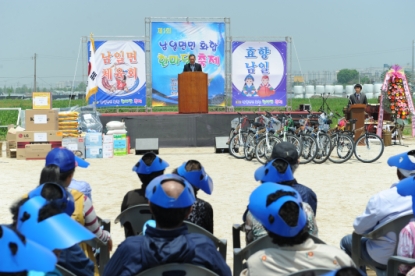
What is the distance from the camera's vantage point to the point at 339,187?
10578mm

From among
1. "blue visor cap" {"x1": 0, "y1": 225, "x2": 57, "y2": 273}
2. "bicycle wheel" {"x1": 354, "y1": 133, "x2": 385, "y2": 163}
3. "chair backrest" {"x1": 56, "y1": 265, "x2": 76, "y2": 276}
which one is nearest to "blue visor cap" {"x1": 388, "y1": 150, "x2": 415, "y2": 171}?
"chair backrest" {"x1": 56, "y1": 265, "x2": 76, "y2": 276}

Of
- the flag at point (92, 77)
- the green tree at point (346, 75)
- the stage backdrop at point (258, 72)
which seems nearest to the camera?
the flag at point (92, 77)

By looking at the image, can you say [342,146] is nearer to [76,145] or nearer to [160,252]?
[76,145]

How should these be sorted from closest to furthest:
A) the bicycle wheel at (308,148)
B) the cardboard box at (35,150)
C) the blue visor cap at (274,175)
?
the blue visor cap at (274,175)
the bicycle wheel at (308,148)
the cardboard box at (35,150)

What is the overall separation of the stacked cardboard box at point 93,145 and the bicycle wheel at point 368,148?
18.4 feet

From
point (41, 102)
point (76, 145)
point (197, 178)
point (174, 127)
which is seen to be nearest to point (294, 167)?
point (197, 178)

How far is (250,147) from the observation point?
1470 cm

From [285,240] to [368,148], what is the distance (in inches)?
456

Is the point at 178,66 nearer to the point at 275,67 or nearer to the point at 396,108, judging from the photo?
the point at 275,67

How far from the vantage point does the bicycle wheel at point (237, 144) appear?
49.8 ft

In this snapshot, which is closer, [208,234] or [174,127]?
[208,234]

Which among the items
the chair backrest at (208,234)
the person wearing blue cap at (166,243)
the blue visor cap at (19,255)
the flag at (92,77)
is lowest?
the chair backrest at (208,234)

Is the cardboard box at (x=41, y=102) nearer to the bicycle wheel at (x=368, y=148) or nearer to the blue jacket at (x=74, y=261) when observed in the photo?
the bicycle wheel at (x=368, y=148)

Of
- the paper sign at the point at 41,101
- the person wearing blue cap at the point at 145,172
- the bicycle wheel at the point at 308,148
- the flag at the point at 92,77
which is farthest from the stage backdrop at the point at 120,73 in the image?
the person wearing blue cap at the point at 145,172
